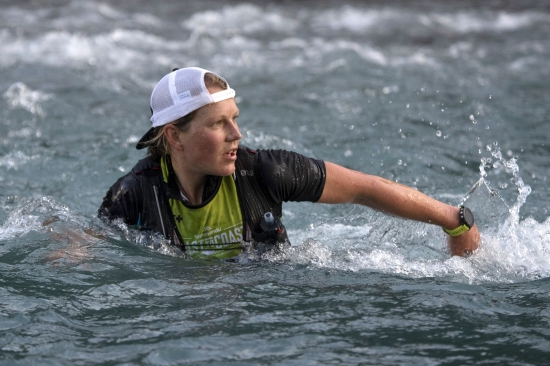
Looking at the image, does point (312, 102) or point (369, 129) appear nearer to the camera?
point (369, 129)

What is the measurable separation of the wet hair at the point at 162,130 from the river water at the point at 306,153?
544 mm

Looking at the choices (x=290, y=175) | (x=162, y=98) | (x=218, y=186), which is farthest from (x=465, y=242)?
(x=162, y=98)

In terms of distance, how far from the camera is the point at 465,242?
4941 mm

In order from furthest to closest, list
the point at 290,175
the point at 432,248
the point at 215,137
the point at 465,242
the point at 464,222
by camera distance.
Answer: the point at 432,248 → the point at 465,242 → the point at 464,222 → the point at 290,175 → the point at 215,137

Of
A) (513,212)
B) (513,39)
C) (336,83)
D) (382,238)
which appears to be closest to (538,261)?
(513,212)

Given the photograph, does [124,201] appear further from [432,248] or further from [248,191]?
[432,248]

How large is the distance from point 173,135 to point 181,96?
0.86 ft

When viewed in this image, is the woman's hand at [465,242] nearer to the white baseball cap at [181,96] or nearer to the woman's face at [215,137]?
the woman's face at [215,137]

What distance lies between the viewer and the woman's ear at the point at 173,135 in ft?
15.1

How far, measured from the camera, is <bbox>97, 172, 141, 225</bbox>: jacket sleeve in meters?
4.75

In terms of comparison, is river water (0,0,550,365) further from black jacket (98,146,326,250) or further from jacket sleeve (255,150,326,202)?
jacket sleeve (255,150,326,202)

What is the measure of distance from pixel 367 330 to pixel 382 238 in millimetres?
1742

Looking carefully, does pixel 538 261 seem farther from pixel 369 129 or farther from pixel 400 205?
pixel 369 129

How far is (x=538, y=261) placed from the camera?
196 inches
